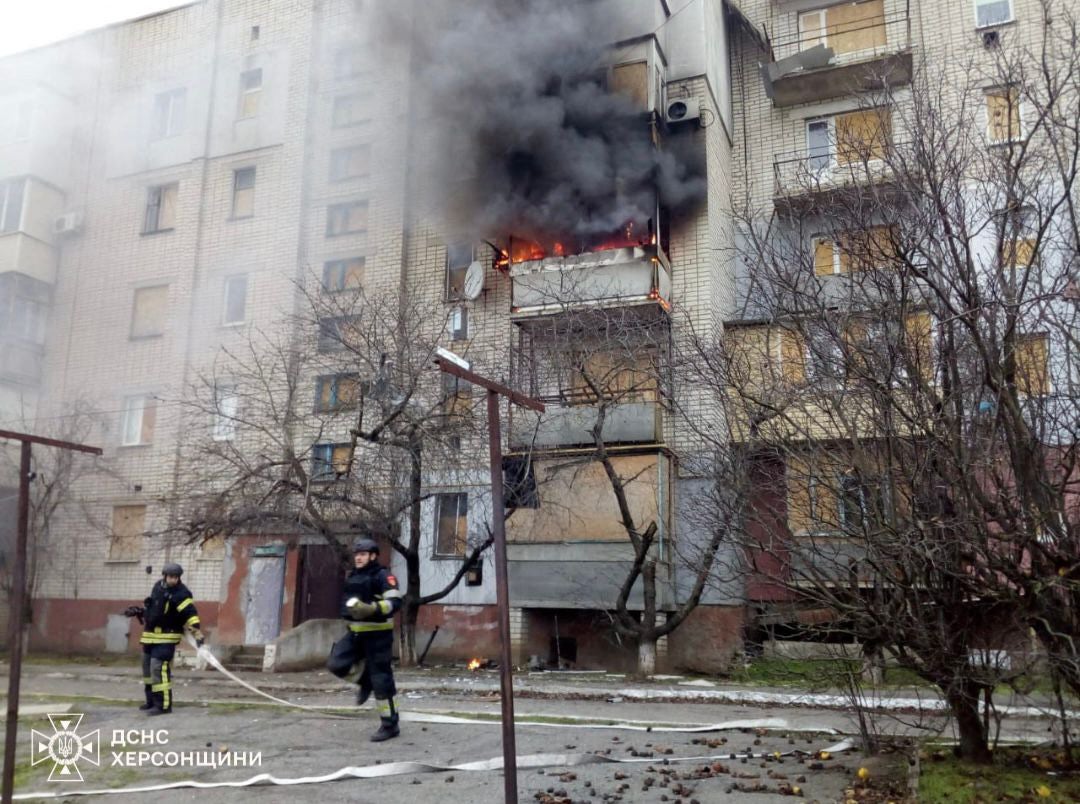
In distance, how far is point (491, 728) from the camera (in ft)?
24.8

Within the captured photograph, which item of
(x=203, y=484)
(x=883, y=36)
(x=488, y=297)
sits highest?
(x=883, y=36)

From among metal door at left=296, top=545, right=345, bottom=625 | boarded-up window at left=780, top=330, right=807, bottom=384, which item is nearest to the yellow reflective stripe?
boarded-up window at left=780, top=330, right=807, bottom=384

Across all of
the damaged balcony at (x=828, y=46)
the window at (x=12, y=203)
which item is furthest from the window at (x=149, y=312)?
the damaged balcony at (x=828, y=46)

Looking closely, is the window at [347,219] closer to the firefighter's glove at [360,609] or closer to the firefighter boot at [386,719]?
the firefighter's glove at [360,609]

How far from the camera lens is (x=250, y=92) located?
14.9 meters

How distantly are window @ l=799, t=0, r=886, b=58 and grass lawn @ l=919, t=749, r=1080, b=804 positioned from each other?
51.6ft

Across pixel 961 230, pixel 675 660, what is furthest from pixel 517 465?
pixel 961 230

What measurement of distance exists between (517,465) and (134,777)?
941 centimetres

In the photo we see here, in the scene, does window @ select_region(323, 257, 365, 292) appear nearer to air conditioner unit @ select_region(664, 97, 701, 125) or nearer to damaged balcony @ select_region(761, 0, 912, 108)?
air conditioner unit @ select_region(664, 97, 701, 125)

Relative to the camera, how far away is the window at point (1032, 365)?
486 centimetres

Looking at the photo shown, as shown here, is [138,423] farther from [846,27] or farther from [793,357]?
[846,27]

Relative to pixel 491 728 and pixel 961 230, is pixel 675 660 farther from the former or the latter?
pixel 961 230

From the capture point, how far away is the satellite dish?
1786cm

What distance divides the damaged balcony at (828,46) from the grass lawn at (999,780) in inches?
572
